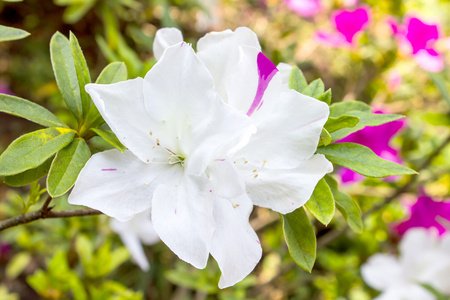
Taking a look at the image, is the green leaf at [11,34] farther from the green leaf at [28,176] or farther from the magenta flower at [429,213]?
the magenta flower at [429,213]

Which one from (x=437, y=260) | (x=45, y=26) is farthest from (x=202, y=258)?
(x=45, y=26)

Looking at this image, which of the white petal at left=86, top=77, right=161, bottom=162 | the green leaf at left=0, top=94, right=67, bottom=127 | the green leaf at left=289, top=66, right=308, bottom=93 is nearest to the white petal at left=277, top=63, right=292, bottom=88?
the green leaf at left=289, top=66, right=308, bottom=93

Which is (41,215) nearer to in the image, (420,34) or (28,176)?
(28,176)

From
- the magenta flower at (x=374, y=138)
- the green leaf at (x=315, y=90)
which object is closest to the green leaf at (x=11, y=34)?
the green leaf at (x=315, y=90)

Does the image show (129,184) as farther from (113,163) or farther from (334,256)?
(334,256)

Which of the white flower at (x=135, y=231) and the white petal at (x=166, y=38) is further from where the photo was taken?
the white flower at (x=135, y=231)

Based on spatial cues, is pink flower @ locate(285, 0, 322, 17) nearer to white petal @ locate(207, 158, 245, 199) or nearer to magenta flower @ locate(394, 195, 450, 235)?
magenta flower @ locate(394, 195, 450, 235)

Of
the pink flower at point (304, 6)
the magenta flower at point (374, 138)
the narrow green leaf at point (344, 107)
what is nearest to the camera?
the narrow green leaf at point (344, 107)

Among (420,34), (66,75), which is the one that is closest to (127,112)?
(66,75)
